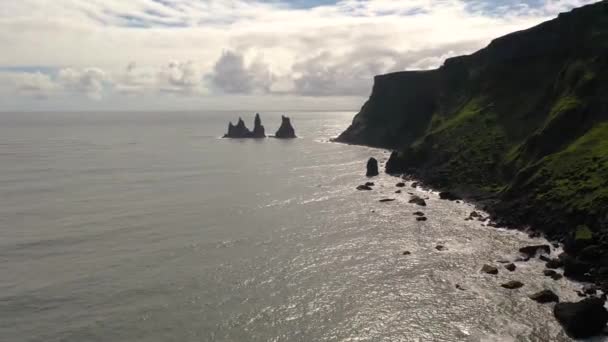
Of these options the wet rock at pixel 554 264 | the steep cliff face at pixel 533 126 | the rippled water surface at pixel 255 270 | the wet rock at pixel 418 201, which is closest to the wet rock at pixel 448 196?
the rippled water surface at pixel 255 270

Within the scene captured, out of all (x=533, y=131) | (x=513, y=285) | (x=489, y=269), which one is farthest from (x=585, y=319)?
(x=533, y=131)

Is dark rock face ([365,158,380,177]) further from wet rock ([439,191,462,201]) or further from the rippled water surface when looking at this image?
wet rock ([439,191,462,201])

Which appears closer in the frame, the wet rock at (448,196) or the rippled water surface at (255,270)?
the rippled water surface at (255,270)

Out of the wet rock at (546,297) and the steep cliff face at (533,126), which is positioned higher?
the steep cliff face at (533,126)

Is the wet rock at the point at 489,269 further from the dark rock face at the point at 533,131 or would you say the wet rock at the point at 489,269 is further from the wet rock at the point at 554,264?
the dark rock face at the point at 533,131

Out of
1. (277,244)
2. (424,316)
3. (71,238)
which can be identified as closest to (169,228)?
(71,238)

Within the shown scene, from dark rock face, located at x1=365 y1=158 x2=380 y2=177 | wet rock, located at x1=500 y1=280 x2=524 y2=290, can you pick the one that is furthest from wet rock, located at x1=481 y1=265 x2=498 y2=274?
dark rock face, located at x1=365 y1=158 x2=380 y2=177
